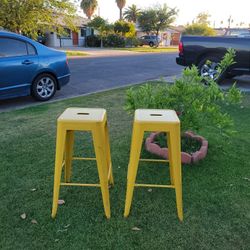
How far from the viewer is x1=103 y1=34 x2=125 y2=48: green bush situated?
1392 inches

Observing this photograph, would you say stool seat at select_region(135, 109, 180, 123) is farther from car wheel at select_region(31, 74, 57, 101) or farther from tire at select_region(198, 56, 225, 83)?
tire at select_region(198, 56, 225, 83)

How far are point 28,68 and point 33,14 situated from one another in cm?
1182

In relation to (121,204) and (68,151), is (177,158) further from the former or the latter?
(68,151)

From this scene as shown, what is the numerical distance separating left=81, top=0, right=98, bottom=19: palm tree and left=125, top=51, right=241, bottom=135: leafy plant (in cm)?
5844

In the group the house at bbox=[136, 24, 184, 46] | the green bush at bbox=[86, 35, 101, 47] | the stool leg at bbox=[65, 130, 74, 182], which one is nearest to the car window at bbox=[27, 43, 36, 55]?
the stool leg at bbox=[65, 130, 74, 182]

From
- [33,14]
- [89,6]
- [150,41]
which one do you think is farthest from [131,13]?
[33,14]

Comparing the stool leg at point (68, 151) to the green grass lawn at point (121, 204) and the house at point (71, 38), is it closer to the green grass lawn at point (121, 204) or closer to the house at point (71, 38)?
the green grass lawn at point (121, 204)

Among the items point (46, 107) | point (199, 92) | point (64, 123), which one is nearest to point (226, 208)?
point (199, 92)

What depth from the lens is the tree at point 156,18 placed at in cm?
4684

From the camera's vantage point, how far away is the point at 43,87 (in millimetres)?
6977

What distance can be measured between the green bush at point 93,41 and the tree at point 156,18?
1365 cm

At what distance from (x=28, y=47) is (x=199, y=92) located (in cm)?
429

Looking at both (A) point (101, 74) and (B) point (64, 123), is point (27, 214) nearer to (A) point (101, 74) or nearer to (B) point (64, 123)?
(B) point (64, 123)

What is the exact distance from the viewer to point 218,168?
146 inches
